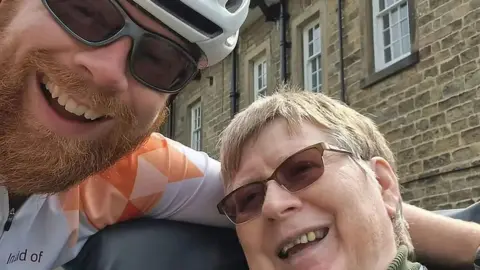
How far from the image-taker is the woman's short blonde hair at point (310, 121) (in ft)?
7.36

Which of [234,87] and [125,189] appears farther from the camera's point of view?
[234,87]

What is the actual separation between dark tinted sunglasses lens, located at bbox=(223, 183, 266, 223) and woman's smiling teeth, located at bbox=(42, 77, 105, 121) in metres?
0.61

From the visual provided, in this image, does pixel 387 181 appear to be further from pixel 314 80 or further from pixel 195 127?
pixel 195 127

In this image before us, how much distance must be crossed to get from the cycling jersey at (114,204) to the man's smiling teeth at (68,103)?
379mm

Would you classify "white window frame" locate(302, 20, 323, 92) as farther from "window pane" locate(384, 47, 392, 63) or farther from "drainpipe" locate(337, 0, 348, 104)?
"window pane" locate(384, 47, 392, 63)

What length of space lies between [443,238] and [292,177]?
776mm

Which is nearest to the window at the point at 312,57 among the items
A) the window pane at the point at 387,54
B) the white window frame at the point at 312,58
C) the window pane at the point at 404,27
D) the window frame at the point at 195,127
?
the white window frame at the point at 312,58

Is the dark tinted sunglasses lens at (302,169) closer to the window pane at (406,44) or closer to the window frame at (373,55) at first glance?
the window frame at (373,55)

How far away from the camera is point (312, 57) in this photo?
12219 millimetres

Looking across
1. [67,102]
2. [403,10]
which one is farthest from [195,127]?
[67,102]

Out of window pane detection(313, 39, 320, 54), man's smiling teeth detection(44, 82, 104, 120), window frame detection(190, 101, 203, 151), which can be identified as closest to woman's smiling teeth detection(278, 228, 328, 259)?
man's smiling teeth detection(44, 82, 104, 120)

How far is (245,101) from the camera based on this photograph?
575 inches

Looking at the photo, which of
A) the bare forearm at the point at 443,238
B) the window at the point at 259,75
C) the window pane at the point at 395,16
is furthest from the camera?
the window at the point at 259,75

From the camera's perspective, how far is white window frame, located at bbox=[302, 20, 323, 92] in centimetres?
1196
